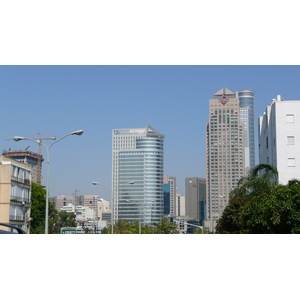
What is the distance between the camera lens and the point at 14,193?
48.1 meters

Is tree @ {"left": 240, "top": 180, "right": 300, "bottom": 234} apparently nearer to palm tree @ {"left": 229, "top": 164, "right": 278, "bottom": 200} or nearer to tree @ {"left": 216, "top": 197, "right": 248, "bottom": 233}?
palm tree @ {"left": 229, "top": 164, "right": 278, "bottom": 200}

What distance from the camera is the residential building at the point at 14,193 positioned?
152ft

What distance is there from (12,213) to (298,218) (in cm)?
3336

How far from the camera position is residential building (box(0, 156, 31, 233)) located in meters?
46.5

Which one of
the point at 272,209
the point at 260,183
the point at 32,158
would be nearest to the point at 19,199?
the point at 260,183

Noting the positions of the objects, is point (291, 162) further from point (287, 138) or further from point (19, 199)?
point (19, 199)

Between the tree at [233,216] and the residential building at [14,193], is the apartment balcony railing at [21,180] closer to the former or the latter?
the residential building at [14,193]

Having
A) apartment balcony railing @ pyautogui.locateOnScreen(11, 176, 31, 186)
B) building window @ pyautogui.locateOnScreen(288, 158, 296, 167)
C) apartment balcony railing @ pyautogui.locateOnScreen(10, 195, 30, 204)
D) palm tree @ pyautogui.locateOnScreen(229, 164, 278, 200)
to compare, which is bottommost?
apartment balcony railing @ pyautogui.locateOnScreen(10, 195, 30, 204)

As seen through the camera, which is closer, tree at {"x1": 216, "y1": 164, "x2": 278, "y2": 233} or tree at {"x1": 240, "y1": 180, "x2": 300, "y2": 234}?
tree at {"x1": 240, "y1": 180, "x2": 300, "y2": 234}

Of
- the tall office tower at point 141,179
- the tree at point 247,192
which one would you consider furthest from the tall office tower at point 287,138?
the tall office tower at point 141,179

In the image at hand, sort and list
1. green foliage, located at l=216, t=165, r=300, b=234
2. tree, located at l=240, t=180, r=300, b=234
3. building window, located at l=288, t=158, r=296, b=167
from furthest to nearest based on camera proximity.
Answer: building window, located at l=288, t=158, r=296, b=167
green foliage, located at l=216, t=165, r=300, b=234
tree, located at l=240, t=180, r=300, b=234

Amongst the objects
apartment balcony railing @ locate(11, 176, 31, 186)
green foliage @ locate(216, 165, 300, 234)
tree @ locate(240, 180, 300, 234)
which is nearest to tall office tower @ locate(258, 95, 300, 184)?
green foliage @ locate(216, 165, 300, 234)
